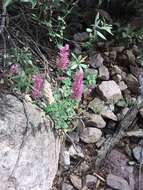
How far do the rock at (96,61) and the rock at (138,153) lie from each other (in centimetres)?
63

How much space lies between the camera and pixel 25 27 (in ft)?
10.1

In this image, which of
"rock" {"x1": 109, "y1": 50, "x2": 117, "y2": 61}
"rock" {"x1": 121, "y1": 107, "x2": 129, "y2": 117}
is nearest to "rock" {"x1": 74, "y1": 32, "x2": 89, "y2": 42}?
"rock" {"x1": 109, "y1": 50, "x2": 117, "y2": 61}

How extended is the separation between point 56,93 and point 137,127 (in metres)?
0.71

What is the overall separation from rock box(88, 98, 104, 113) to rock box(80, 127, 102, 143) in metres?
0.14

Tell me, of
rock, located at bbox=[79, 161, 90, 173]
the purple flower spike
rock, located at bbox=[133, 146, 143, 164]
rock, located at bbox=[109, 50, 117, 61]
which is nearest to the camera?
the purple flower spike

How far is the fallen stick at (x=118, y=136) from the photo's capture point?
2.94 m

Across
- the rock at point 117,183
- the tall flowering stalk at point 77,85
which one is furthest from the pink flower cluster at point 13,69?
the rock at point 117,183

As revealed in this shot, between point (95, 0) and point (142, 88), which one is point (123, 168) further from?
point (95, 0)

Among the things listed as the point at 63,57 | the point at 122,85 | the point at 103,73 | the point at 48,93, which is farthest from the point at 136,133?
the point at 63,57

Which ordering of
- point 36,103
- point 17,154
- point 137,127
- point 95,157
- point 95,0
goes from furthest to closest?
1. point 95,0
2. point 137,127
3. point 95,157
4. point 36,103
5. point 17,154

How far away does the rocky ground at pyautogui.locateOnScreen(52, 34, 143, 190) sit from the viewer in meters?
2.86

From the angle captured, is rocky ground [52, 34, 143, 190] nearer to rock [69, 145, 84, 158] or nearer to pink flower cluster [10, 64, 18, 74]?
rock [69, 145, 84, 158]

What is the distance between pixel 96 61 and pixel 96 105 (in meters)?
0.35

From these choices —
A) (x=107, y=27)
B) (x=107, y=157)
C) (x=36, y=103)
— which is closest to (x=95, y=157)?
(x=107, y=157)
